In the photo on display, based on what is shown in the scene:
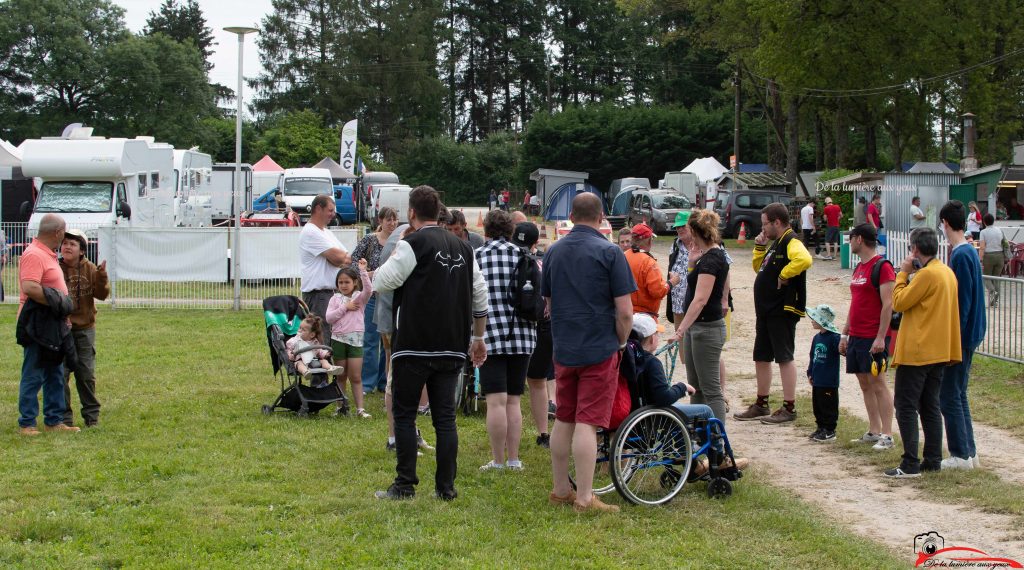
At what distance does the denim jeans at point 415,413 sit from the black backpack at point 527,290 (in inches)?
32.0

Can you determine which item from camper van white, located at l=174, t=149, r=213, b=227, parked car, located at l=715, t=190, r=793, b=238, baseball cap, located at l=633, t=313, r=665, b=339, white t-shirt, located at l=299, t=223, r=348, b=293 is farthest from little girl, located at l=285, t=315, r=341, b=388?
parked car, located at l=715, t=190, r=793, b=238

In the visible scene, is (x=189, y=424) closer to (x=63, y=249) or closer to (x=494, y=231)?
(x=63, y=249)

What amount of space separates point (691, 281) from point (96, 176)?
64.9 ft

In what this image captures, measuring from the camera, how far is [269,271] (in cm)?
1766

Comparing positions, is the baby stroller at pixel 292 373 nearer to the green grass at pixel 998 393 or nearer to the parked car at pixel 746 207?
the green grass at pixel 998 393

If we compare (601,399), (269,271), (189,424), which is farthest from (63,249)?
(269,271)

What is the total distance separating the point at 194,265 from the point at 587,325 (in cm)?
1308

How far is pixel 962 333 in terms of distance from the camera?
23.1 ft

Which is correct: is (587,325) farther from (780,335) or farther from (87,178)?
(87,178)

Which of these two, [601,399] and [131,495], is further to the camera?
[131,495]

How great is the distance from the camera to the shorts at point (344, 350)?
8.66 metres

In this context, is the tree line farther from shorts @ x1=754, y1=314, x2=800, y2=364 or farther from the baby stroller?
the baby stroller

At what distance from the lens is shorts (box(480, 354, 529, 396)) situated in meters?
→ 6.67

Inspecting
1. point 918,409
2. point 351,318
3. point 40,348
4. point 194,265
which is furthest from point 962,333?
point 194,265
